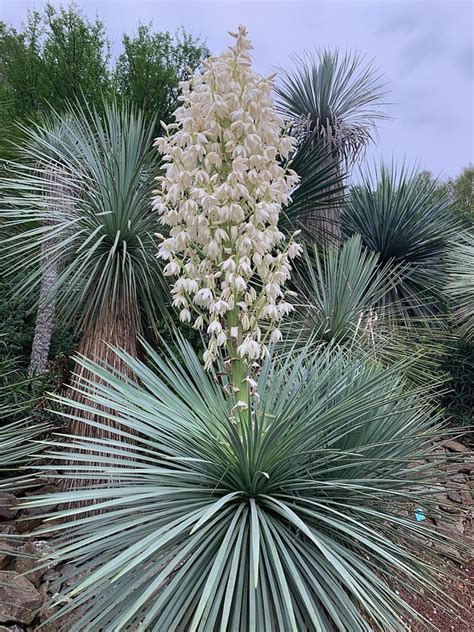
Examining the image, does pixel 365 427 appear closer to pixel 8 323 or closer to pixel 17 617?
pixel 17 617

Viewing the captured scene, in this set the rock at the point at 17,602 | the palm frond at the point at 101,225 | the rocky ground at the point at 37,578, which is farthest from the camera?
the palm frond at the point at 101,225

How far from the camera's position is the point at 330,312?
3.84 m

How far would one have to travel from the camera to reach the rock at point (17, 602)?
2.09 m

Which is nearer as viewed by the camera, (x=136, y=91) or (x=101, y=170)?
(x=101, y=170)

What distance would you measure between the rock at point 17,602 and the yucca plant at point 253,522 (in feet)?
1.73

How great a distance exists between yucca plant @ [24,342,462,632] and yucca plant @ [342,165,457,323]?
3.77 meters

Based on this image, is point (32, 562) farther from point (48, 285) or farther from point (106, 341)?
point (48, 285)

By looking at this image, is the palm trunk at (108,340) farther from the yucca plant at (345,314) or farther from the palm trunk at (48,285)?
the yucca plant at (345,314)

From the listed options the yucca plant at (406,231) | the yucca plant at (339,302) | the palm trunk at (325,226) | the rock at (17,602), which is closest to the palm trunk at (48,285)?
the rock at (17,602)

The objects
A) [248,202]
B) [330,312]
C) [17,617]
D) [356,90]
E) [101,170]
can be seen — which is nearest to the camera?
[248,202]

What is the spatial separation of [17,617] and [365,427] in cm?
176

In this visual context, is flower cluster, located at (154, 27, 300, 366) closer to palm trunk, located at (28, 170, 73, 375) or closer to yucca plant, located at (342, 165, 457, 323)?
palm trunk, located at (28, 170, 73, 375)

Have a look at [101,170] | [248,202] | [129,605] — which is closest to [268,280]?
[248,202]

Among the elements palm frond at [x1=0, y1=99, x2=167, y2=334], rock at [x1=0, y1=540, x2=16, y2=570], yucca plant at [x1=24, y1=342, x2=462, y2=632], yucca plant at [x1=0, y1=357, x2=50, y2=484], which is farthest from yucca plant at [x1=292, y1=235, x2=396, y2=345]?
rock at [x1=0, y1=540, x2=16, y2=570]
